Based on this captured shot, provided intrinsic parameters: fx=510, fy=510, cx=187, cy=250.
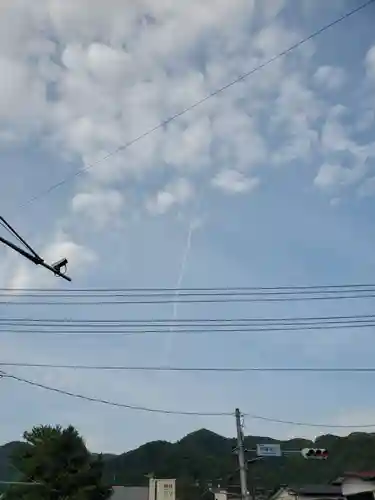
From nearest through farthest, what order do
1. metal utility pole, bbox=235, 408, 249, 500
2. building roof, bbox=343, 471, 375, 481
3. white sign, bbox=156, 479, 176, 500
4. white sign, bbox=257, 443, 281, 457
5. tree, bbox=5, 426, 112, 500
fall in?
metal utility pole, bbox=235, 408, 249, 500
white sign, bbox=257, 443, 281, 457
building roof, bbox=343, 471, 375, 481
tree, bbox=5, 426, 112, 500
white sign, bbox=156, 479, 176, 500

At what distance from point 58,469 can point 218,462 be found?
46731 millimetres

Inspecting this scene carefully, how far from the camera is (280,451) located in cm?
2347

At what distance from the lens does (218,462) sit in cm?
8931

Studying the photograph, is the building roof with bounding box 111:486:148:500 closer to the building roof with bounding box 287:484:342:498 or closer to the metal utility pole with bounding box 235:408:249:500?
the building roof with bounding box 287:484:342:498

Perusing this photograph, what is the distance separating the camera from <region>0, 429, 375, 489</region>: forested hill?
5691cm

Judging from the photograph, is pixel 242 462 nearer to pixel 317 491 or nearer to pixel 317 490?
pixel 317 491

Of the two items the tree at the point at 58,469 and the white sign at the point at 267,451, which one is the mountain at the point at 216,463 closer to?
the white sign at the point at 267,451

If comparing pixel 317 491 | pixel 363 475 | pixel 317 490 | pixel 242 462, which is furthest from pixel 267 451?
pixel 317 490

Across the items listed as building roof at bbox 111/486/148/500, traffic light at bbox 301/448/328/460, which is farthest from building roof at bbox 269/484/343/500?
building roof at bbox 111/486/148/500

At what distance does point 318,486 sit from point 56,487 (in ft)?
78.6

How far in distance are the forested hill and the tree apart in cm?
497

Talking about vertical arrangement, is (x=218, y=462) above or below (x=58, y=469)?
above

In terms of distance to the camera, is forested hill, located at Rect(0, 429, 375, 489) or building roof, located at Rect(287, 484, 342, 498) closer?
building roof, located at Rect(287, 484, 342, 498)

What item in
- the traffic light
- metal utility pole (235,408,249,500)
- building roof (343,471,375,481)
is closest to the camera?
the traffic light
